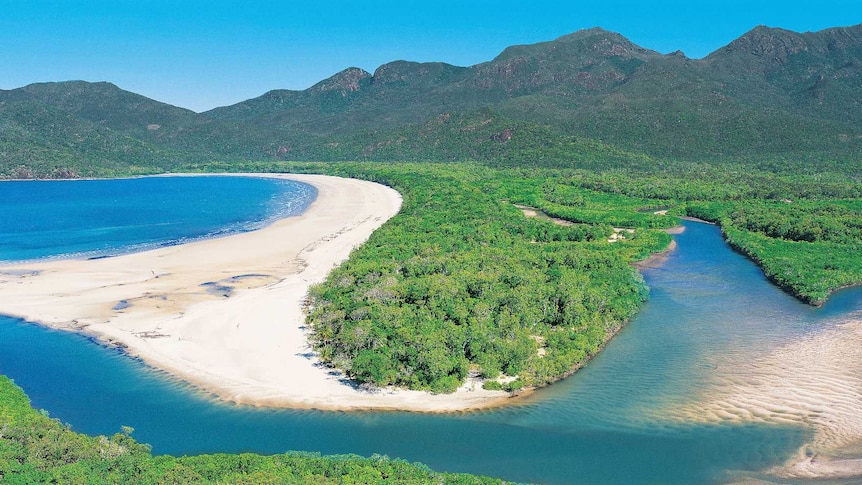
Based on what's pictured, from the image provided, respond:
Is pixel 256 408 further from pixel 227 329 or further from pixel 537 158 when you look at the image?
pixel 537 158

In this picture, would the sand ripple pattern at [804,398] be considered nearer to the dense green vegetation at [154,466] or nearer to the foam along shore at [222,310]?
the foam along shore at [222,310]

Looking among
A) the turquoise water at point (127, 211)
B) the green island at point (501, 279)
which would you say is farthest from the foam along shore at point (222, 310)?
the turquoise water at point (127, 211)

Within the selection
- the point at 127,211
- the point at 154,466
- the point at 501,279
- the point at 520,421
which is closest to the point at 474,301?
the point at 501,279

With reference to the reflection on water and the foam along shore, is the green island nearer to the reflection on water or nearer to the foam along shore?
the foam along shore

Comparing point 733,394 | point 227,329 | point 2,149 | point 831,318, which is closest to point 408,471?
point 733,394

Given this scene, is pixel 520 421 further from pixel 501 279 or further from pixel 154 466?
pixel 501 279

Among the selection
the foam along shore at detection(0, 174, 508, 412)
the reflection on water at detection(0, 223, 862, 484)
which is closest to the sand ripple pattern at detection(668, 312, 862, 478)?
the reflection on water at detection(0, 223, 862, 484)
